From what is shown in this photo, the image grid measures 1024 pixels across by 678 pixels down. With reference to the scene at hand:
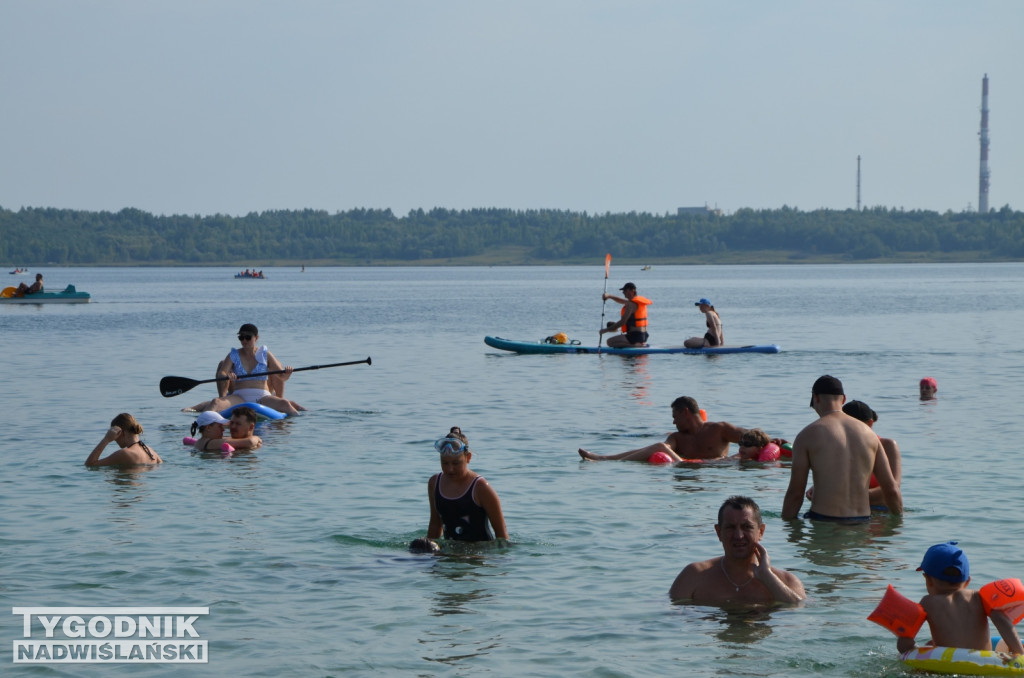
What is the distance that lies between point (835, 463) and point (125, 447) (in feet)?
28.5

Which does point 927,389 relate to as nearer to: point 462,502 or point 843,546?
point 843,546

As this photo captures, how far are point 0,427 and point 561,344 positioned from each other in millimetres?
16738

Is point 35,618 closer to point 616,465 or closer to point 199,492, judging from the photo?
point 199,492

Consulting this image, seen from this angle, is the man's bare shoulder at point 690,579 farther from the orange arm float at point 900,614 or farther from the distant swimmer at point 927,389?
the distant swimmer at point 927,389

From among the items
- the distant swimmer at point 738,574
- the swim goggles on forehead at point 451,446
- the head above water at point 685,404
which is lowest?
the distant swimmer at point 738,574

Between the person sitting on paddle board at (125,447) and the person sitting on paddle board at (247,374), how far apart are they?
3.44 m

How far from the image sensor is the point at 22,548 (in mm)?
11930

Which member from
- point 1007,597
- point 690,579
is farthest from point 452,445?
point 1007,597

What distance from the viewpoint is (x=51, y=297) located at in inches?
2844

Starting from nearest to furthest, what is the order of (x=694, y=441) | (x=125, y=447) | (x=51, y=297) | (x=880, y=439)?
1. (x=880, y=439)
2. (x=125, y=447)
3. (x=694, y=441)
4. (x=51, y=297)

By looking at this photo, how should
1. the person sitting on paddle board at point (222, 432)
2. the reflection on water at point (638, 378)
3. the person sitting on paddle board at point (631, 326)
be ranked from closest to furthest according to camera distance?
the person sitting on paddle board at point (222, 432), the reflection on water at point (638, 378), the person sitting on paddle board at point (631, 326)

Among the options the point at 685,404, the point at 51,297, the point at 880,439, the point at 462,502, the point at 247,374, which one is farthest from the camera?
the point at 51,297

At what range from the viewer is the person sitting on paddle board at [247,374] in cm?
1991

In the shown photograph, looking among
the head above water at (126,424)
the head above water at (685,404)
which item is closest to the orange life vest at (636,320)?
the head above water at (685,404)
